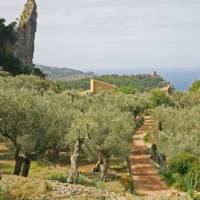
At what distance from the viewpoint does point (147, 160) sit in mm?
40188

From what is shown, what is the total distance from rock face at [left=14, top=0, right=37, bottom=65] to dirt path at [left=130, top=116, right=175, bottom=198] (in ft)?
127

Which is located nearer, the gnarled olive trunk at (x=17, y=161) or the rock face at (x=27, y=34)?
the gnarled olive trunk at (x=17, y=161)

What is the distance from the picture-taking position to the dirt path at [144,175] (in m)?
27.5

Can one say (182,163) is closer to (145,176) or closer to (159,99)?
(145,176)

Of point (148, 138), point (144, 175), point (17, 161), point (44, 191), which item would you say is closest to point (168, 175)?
point (144, 175)

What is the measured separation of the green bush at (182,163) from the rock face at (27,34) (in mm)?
54307

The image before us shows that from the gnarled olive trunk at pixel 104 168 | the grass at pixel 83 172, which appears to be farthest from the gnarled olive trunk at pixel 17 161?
the gnarled olive trunk at pixel 104 168

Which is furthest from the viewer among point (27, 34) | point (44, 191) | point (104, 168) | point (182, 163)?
point (27, 34)

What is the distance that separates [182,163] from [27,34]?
58.2 meters

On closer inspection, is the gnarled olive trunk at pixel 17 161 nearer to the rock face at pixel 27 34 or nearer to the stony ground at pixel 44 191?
the stony ground at pixel 44 191

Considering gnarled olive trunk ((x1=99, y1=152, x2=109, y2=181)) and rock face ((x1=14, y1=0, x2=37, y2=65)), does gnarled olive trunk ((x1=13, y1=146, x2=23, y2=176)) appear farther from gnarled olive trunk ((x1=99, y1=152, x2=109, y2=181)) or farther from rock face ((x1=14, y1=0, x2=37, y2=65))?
rock face ((x1=14, y1=0, x2=37, y2=65))

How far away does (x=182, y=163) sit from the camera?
1217 inches

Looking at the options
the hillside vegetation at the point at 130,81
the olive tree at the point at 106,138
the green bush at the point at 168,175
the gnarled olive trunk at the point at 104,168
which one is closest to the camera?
the gnarled olive trunk at the point at 104,168

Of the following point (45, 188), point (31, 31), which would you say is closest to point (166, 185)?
point (45, 188)
